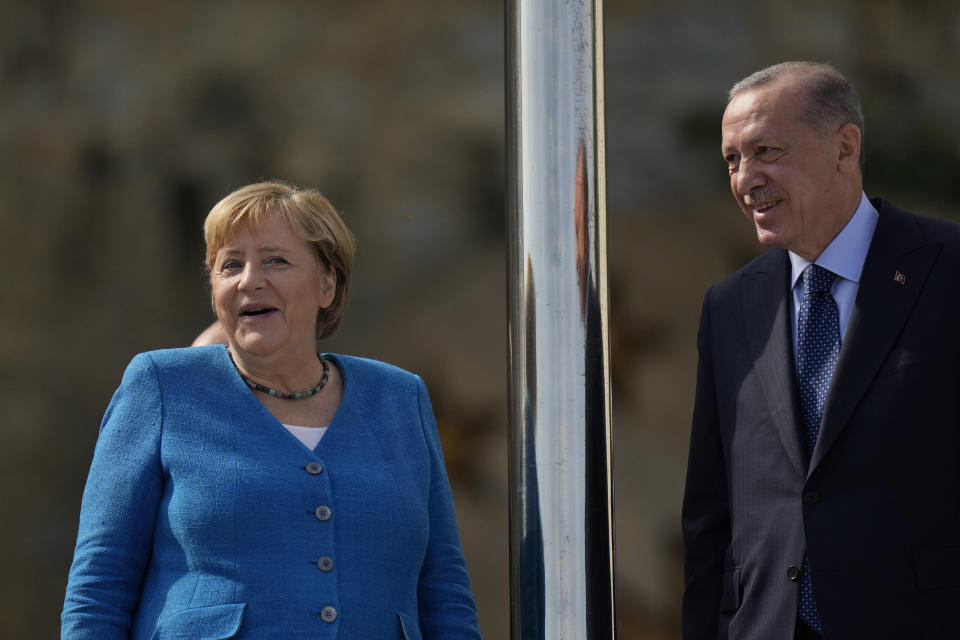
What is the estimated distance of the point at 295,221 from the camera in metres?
2.17

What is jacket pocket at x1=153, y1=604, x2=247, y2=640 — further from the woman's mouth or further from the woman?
the woman's mouth

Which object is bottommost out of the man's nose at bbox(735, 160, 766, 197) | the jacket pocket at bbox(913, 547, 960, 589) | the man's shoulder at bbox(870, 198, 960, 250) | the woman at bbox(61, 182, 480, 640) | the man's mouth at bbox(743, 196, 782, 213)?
the jacket pocket at bbox(913, 547, 960, 589)

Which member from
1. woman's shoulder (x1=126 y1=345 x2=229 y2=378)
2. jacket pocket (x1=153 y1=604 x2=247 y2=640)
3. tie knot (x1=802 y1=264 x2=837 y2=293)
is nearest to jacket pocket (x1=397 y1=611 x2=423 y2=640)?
jacket pocket (x1=153 y1=604 x2=247 y2=640)

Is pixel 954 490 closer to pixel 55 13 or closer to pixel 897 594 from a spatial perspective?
pixel 897 594

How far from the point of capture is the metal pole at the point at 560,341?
4.67ft

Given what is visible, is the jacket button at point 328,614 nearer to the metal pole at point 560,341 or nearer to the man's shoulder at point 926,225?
the metal pole at point 560,341

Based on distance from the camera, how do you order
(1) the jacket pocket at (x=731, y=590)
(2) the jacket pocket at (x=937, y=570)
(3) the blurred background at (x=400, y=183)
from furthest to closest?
(3) the blurred background at (x=400, y=183)
(1) the jacket pocket at (x=731, y=590)
(2) the jacket pocket at (x=937, y=570)

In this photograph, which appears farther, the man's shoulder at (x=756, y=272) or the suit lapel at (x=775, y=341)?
the man's shoulder at (x=756, y=272)

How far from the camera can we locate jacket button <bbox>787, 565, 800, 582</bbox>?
2.07 m

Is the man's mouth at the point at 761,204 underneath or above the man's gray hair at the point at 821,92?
underneath

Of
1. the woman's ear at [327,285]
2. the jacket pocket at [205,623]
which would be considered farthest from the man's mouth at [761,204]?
the jacket pocket at [205,623]

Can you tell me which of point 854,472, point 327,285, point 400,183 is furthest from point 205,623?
point 400,183

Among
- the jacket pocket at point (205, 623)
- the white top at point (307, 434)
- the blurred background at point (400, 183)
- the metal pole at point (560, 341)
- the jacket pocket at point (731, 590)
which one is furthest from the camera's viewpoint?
the blurred background at point (400, 183)

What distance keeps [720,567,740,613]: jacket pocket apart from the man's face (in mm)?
583
